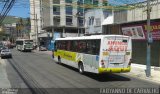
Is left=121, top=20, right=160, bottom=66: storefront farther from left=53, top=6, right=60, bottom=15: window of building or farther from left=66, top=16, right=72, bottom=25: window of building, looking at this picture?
left=66, top=16, right=72, bottom=25: window of building

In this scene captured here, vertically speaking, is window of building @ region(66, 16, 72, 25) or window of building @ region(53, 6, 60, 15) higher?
window of building @ region(53, 6, 60, 15)

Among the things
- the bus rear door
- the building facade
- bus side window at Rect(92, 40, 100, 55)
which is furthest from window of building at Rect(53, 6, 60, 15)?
the bus rear door

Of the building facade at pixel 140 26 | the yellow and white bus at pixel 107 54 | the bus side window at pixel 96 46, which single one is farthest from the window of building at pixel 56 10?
the bus side window at pixel 96 46

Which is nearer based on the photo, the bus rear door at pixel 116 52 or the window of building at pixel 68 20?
the bus rear door at pixel 116 52

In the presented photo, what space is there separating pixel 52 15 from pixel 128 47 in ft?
208

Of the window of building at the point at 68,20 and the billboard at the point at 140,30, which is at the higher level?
the window of building at the point at 68,20

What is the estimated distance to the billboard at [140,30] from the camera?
26.5 m

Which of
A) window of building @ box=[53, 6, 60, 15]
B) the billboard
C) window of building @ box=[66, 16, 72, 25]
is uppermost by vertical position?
window of building @ box=[53, 6, 60, 15]

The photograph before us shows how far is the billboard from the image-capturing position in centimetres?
2647

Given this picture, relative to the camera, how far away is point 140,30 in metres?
29.0

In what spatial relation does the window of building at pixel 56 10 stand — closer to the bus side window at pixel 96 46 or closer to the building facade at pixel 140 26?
the building facade at pixel 140 26

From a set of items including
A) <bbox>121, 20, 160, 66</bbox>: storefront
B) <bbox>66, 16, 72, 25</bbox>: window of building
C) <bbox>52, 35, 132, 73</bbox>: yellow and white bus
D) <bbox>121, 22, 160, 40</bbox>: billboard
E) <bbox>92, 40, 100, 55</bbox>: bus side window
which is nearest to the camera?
<bbox>52, 35, 132, 73</bbox>: yellow and white bus

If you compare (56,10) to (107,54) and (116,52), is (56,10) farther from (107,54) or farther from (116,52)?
(107,54)

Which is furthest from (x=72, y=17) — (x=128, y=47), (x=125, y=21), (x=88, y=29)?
(x=128, y=47)
